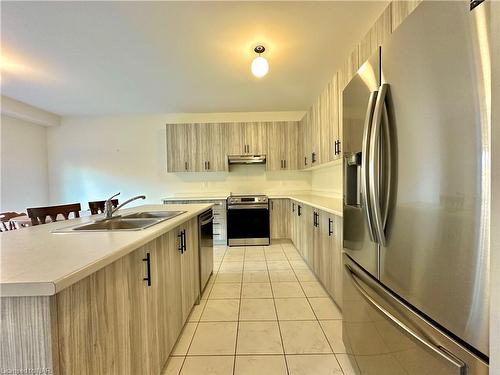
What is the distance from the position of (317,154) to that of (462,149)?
9.51ft

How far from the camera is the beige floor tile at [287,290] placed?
2.45 metres

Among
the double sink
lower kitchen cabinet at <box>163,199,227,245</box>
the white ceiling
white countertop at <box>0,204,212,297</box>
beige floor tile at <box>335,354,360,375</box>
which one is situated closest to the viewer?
white countertop at <box>0,204,212,297</box>

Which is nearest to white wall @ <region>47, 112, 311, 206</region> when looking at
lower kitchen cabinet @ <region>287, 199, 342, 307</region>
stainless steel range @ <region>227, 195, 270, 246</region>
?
stainless steel range @ <region>227, 195, 270, 246</region>

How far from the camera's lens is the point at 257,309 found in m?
2.19

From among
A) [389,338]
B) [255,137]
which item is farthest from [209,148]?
[389,338]

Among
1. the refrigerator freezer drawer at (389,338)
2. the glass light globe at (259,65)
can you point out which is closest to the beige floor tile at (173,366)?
the refrigerator freezer drawer at (389,338)

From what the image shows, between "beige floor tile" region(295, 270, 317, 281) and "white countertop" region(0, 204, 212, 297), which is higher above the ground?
"white countertop" region(0, 204, 212, 297)

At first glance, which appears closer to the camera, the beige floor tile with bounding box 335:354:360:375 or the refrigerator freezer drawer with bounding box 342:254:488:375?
the refrigerator freezer drawer with bounding box 342:254:488:375

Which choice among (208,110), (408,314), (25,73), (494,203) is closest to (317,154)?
(208,110)

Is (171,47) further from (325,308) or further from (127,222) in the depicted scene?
(325,308)

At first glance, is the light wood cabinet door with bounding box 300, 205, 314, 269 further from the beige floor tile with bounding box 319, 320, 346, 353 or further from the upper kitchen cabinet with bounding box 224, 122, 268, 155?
the upper kitchen cabinet with bounding box 224, 122, 268, 155

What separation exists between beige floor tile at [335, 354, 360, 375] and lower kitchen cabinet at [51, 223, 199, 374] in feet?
3.62

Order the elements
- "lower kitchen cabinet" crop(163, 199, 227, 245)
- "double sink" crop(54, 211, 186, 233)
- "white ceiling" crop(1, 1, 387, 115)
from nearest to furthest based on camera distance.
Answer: "double sink" crop(54, 211, 186, 233) < "white ceiling" crop(1, 1, 387, 115) < "lower kitchen cabinet" crop(163, 199, 227, 245)

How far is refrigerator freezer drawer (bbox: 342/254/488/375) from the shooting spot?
0.71 metres
